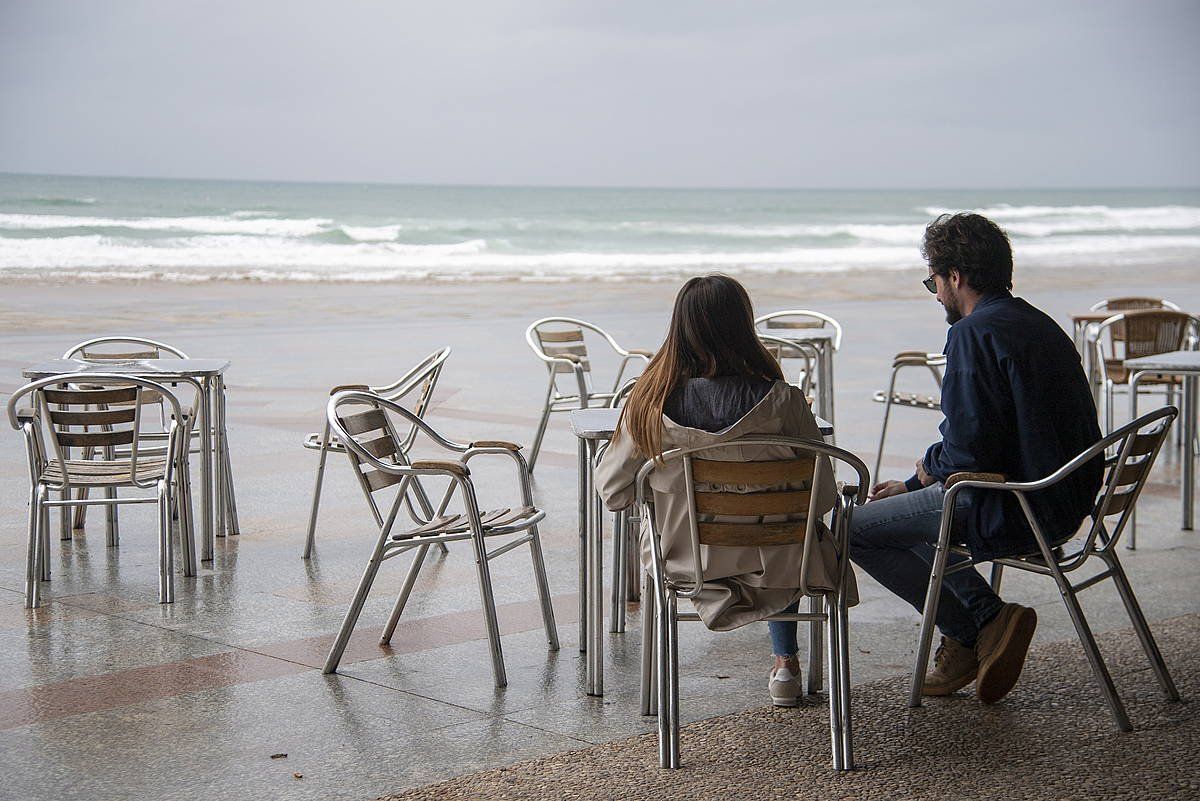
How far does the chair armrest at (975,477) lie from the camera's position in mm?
3156

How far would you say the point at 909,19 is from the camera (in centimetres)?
4088

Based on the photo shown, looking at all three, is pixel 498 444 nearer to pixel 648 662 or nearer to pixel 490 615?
pixel 490 615

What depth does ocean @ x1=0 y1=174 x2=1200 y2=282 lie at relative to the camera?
2802 cm

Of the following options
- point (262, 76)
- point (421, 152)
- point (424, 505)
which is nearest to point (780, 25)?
point (421, 152)

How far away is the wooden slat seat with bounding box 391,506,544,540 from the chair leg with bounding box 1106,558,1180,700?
153cm

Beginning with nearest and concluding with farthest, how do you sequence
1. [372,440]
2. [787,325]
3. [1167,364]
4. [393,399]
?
[372,440] → [1167,364] → [393,399] → [787,325]

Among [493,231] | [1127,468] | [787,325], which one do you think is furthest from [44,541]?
[493,231]

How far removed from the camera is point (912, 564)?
11.5 ft

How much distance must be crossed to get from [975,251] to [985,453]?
1.64 ft

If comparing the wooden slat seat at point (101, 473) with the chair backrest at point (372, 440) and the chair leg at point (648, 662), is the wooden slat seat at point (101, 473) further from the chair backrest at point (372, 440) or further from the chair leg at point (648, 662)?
the chair leg at point (648, 662)

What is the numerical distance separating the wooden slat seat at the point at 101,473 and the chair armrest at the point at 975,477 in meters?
2.72

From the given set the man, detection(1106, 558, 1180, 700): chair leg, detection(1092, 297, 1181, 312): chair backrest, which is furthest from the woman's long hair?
detection(1092, 297, 1181, 312): chair backrest

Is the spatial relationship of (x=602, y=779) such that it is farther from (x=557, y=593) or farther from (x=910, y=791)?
(x=557, y=593)

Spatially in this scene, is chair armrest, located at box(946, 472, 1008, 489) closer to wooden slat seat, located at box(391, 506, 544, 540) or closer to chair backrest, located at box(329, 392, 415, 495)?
wooden slat seat, located at box(391, 506, 544, 540)
